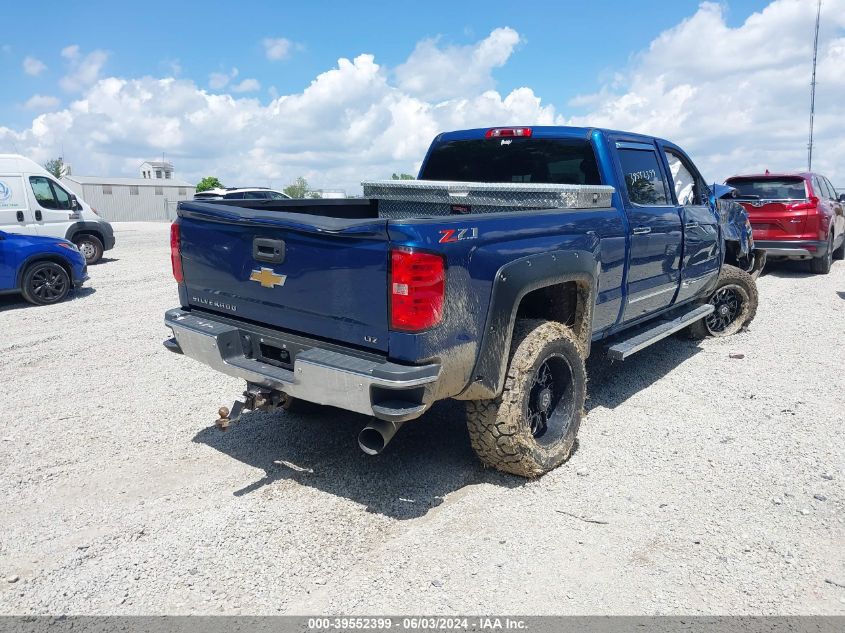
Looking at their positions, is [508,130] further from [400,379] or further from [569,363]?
[400,379]

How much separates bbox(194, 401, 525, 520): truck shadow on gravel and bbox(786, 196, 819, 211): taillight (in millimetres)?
8841

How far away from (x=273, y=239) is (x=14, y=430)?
2.77 metres

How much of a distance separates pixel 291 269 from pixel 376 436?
97 cm

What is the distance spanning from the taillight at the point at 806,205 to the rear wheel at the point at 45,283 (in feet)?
38.8

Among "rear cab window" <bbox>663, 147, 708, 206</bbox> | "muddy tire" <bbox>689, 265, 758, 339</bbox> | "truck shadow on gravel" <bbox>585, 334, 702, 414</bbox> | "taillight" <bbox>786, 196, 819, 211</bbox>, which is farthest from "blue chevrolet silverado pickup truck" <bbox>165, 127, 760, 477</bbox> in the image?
"taillight" <bbox>786, 196, 819, 211</bbox>

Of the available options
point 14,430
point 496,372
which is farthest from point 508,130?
point 14,430

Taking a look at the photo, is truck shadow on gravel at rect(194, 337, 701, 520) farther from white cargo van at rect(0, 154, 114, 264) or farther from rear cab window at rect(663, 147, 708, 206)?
white cargo van at rect(0, 154, 114, 264)

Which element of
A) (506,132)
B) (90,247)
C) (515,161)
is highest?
(506,132)

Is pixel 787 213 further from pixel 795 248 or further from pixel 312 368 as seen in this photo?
pixel 312 368

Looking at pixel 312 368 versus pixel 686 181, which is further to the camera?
pixel 686 181

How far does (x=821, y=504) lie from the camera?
3.52 metres

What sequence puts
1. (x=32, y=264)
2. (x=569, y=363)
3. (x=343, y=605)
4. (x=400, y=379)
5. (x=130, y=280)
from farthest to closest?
(x=130, y=280)
(x=32, y=264)
(x=569, y=363)
(x=400, y=379)
(x=343, y=605)

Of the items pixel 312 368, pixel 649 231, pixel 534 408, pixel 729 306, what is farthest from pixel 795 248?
pixel 312 368

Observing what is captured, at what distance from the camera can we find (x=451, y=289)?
3045 millimetres
